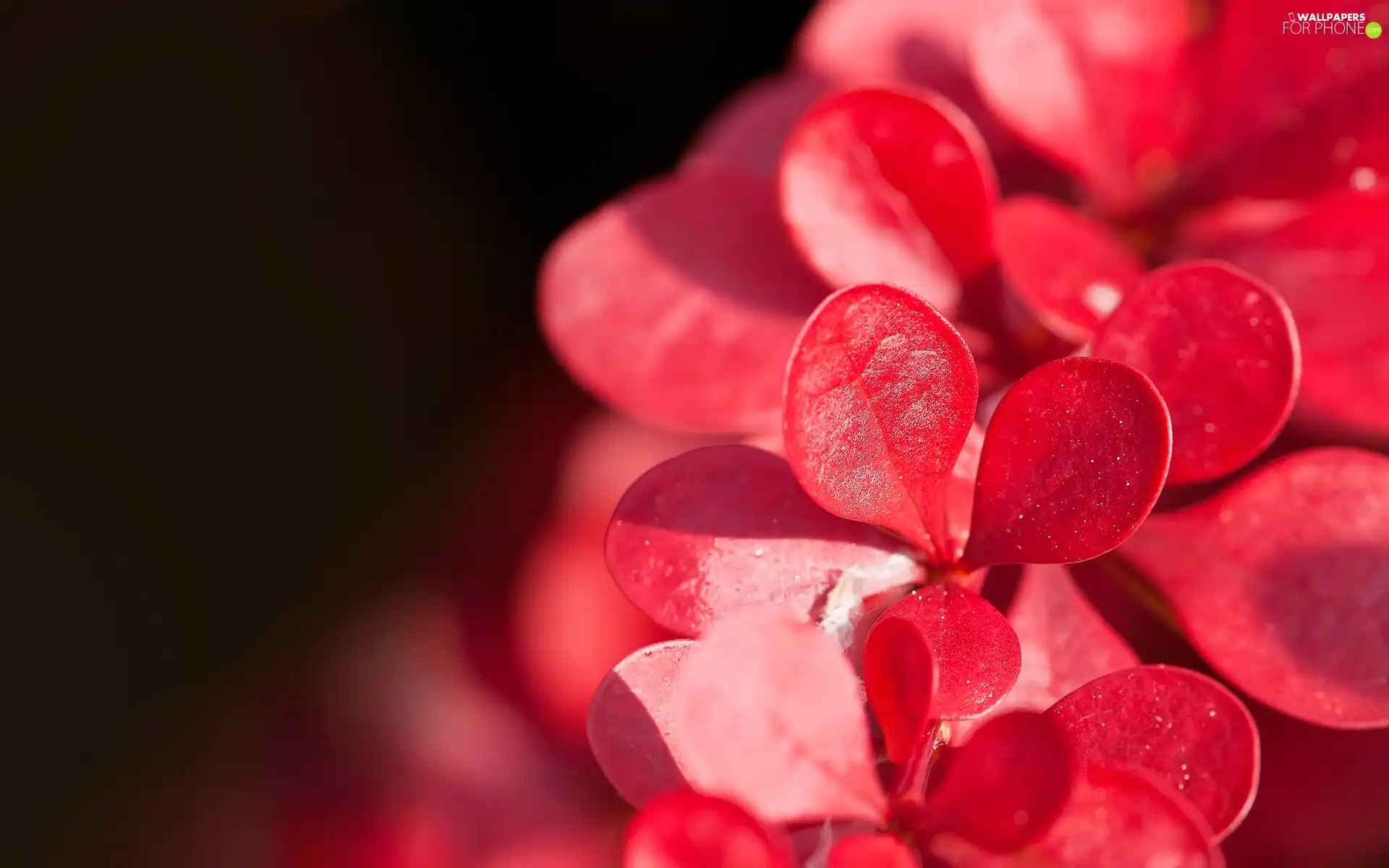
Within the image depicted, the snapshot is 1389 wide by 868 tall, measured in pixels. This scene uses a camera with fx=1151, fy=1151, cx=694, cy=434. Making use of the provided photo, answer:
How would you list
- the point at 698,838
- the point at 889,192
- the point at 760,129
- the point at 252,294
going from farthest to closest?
the point at 252,294 → the point at 760,129 → the point at 889,192 → the point at 698,838

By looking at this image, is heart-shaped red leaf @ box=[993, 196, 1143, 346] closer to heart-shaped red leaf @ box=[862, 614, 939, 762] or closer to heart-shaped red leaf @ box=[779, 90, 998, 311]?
heart-shaped red leaf @ box=[779, 90, 998, 311]

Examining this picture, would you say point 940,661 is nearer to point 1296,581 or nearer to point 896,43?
point 1296,581

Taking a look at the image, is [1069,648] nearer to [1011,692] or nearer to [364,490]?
[1011,692]

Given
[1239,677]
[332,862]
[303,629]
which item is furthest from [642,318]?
[303,629]

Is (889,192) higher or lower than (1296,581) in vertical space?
higher

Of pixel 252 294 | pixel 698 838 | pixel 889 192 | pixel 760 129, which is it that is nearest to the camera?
pixel 698 838

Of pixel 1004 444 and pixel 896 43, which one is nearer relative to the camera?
pixel 1004 444

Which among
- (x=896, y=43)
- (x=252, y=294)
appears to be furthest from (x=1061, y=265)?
(x=252, y=294)
